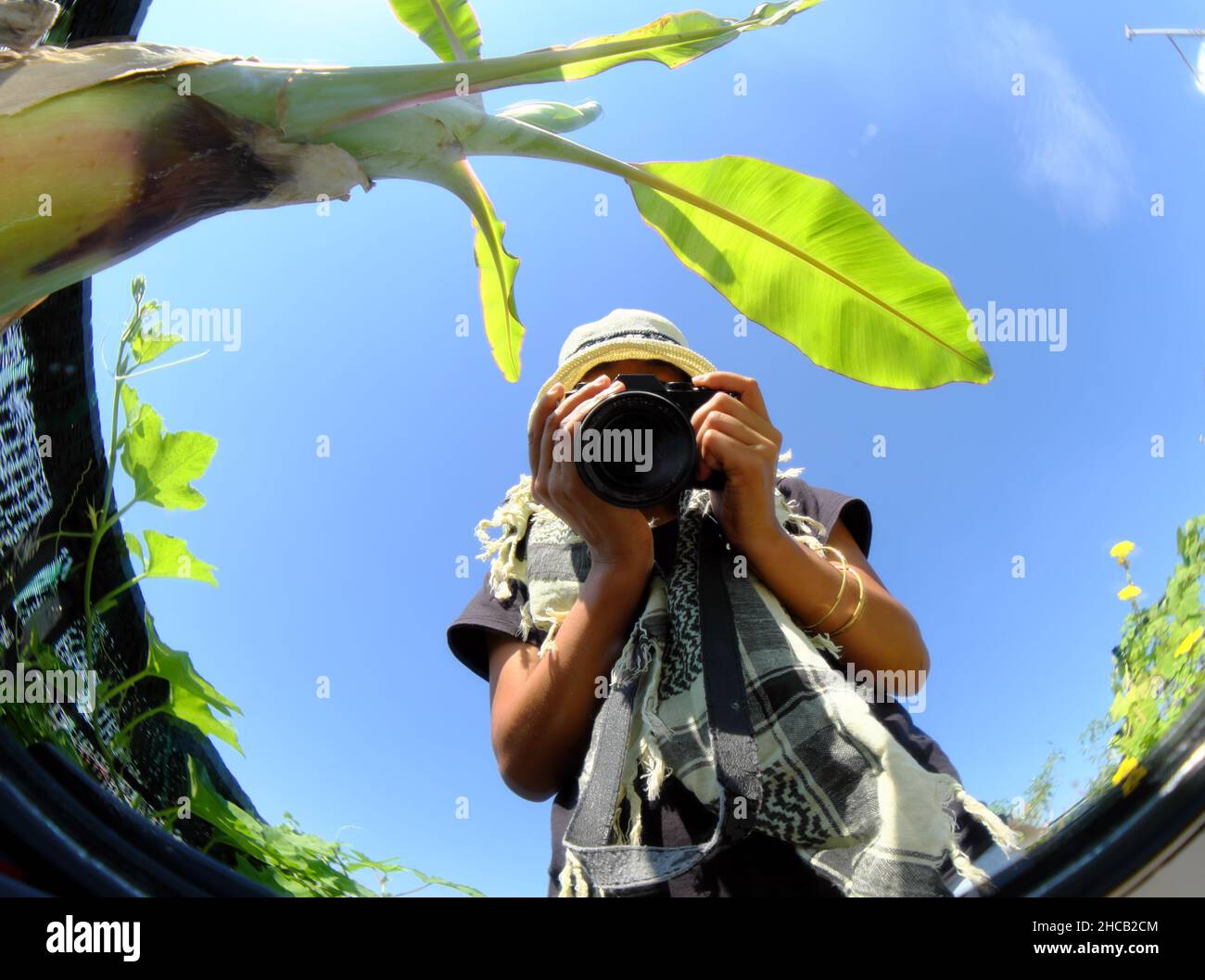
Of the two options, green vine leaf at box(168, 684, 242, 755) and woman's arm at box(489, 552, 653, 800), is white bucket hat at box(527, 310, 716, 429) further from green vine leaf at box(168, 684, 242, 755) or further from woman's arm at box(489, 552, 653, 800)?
green vine leaf at box(168, 684, 242, 755)

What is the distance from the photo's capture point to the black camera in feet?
1.81

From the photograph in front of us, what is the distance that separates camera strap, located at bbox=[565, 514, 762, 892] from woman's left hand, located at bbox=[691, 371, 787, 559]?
0.29ft

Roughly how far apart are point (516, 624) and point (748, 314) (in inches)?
15.3

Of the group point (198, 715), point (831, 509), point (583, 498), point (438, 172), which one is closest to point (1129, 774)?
point (831, 509)

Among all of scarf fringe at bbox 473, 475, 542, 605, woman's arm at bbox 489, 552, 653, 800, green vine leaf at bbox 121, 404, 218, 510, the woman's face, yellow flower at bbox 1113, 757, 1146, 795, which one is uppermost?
the woman's face

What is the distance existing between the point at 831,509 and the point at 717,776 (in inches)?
12.8

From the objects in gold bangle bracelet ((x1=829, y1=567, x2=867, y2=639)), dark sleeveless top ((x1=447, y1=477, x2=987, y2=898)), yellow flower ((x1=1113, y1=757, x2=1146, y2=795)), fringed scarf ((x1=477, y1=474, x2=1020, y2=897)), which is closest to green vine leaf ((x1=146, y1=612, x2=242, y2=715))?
dark sleeveless top ((x1=447, y1=477, x2=987, y2=898))

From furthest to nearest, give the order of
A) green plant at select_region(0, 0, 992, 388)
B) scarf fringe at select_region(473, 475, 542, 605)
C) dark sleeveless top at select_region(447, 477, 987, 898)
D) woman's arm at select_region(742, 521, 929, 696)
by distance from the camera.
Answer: scarf fringe at select_region(473, 475, 542, 605), woman's arm at select_region(742, 521, 929, 696), dark sleeveless top at select_region(447, 477, 987, 898), green plant at select_region(0, 0, 992, 388)

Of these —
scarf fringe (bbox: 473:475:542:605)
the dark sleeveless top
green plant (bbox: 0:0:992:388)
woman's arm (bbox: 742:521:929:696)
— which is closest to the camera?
green plant (bbox: 0:0:992:388)

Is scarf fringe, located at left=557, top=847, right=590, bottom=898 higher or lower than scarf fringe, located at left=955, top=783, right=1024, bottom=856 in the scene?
lower

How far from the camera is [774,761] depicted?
47cm
